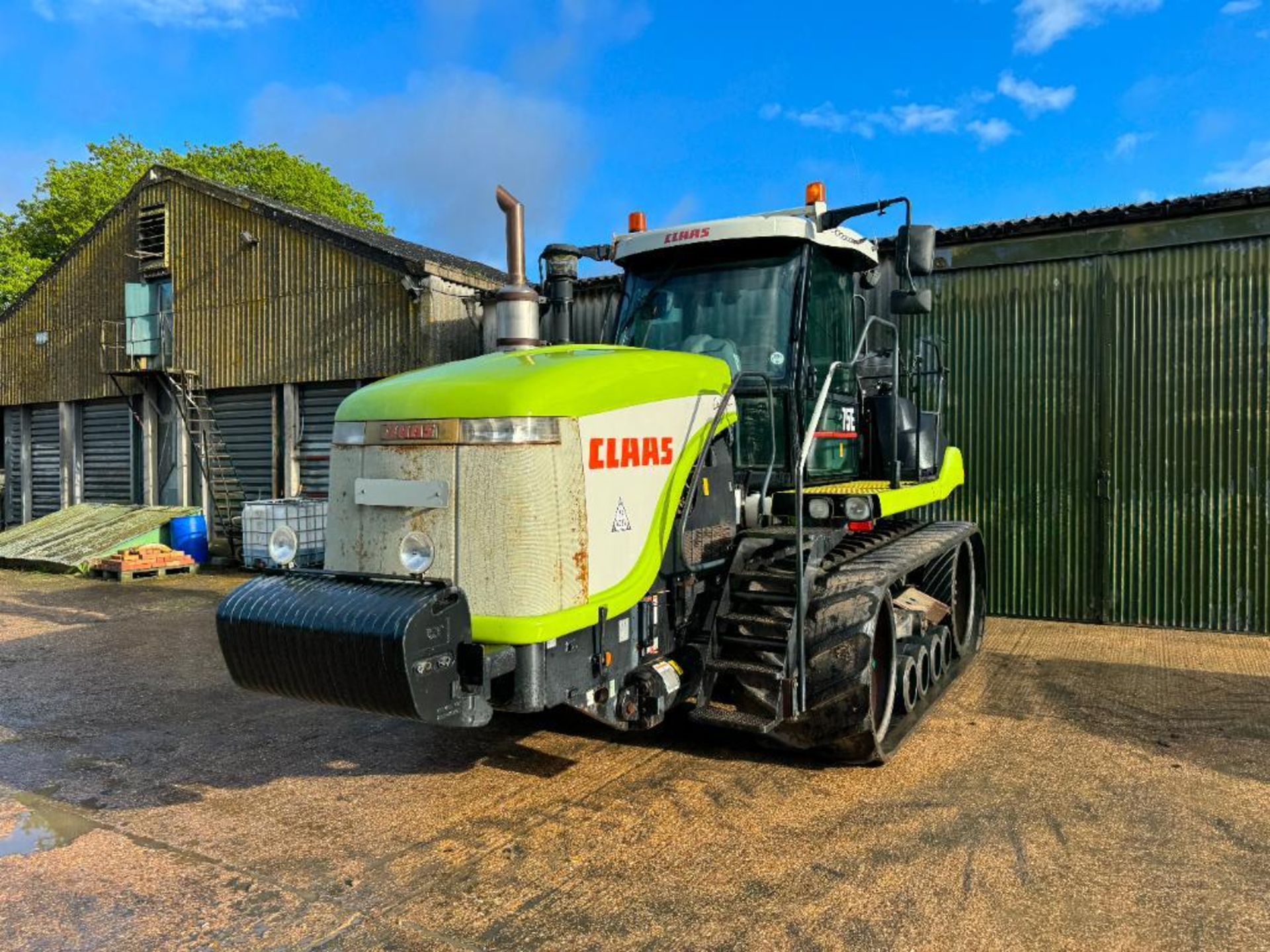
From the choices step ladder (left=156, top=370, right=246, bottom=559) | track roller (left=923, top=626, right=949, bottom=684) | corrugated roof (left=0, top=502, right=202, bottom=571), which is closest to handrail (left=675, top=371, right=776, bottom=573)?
track roller (left=923, top=626, right=949, bottom=684)

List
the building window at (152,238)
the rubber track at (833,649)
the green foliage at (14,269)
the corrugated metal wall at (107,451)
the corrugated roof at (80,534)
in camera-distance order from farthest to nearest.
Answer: the green foliage at (14,269), the corrugated metal wall at (107,451), the building window at (152,238), the corrugated roof at (80,534), the rubber track at (833,649)

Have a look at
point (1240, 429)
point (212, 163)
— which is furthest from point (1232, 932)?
point (212, 163)

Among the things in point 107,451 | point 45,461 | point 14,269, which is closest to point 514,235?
point 107,451

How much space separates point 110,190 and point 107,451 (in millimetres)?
16945

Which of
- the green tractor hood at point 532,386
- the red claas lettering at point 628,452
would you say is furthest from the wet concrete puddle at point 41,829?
the red claas lettering at point 628,452

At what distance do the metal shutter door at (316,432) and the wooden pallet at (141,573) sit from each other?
208 cm

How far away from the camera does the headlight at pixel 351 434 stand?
12.9ft

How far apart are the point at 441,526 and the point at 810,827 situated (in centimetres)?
207

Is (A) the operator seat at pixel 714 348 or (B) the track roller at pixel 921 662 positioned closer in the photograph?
(A) the operator seat at pixel 714 348

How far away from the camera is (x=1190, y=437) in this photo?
8195 millimetres

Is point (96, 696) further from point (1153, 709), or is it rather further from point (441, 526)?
point (1153, 709)

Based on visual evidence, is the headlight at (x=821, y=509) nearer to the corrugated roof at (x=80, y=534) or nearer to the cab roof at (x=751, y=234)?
the cab roof at (x=751, y=234)

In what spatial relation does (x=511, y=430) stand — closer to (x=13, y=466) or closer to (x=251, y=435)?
(x=251, y=435)

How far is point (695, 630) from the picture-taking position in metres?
4.64
